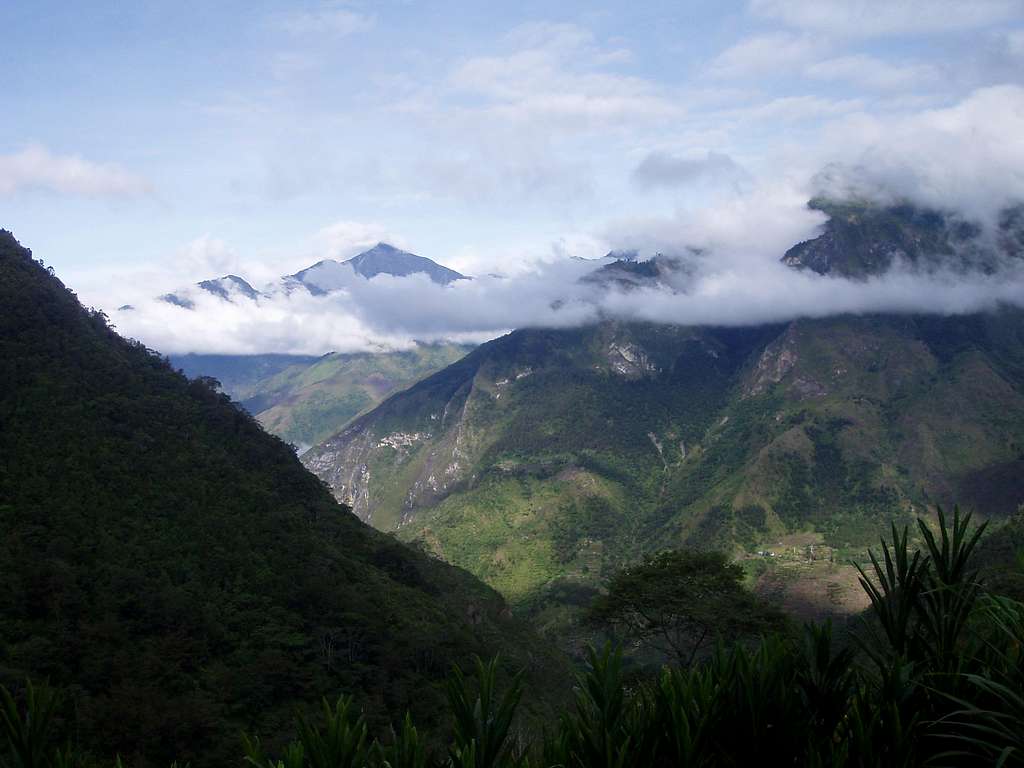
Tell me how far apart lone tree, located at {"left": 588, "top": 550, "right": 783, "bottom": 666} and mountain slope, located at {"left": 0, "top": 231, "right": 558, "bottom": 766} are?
558 inches

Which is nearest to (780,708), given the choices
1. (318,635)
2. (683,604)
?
(683,604)

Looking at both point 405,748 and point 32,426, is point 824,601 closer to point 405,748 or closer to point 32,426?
point 32,426

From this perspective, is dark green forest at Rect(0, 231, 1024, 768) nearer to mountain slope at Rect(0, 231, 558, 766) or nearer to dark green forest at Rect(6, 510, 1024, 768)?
dark green forest at Rect(6, 510, 1024, 768)

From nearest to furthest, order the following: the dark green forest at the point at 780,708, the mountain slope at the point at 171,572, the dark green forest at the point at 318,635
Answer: the dark green forest at the point at 780,708, the dark green forest at the point at 318,635, the mountain slope at the point at 171,572

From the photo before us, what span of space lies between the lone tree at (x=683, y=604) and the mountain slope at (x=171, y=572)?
14.2 metres

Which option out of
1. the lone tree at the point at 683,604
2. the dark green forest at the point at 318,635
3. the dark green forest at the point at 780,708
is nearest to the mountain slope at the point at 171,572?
the dark green forest at the point at 318,635

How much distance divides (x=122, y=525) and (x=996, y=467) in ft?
658

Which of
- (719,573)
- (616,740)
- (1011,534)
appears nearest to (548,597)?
(1011,534)

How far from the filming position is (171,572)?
4347cm

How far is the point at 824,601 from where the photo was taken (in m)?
131

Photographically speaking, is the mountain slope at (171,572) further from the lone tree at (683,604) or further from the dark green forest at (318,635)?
the lone tree at (683,604)

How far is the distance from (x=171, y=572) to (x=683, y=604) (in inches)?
1222

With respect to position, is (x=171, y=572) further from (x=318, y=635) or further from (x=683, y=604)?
(x=683, y=604)

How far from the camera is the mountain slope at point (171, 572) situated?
33.9 m
